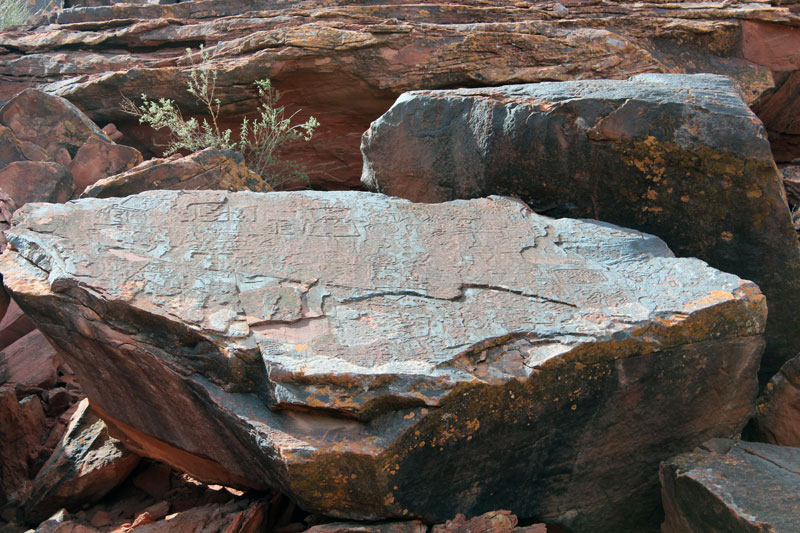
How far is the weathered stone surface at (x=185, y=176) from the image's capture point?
400 cm

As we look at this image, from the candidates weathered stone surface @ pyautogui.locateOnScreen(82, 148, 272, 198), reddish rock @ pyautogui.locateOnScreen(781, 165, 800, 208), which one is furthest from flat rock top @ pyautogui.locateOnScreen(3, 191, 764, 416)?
reddish rock @ pyautogui.locateOnScreen(781, 165, 800, 208)

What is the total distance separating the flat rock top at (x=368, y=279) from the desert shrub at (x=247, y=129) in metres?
1.80

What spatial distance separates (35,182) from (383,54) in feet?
8.41

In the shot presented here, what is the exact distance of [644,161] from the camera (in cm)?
331

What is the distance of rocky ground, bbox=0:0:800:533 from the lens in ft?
7.89

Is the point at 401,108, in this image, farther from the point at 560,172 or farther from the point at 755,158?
the point at 755,158

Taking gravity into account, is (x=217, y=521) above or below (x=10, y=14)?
below

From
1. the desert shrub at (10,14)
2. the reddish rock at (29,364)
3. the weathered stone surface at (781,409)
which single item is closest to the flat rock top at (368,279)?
the weathered stone surface at (781,409)

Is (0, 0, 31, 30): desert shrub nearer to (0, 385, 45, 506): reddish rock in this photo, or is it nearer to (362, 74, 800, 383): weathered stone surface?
(0, 385, 45, 506): reddish rock

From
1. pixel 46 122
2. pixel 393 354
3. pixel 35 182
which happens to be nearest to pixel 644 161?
pixel 393 354

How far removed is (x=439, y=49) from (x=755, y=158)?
9.08ft

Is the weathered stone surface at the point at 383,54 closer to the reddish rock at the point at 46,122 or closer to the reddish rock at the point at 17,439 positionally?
the reddish rock at the point at 46,122

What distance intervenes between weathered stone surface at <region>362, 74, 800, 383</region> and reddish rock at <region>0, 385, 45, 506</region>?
7.87 ft

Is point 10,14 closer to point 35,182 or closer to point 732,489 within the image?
point 35,182
